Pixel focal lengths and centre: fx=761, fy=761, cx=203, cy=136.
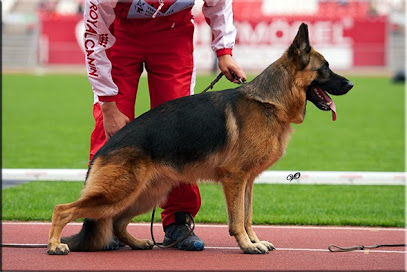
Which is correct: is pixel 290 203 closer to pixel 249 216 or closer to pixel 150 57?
pixel 249 216

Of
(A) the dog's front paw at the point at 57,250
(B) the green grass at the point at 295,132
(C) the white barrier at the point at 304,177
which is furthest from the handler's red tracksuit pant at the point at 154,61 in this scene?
(C) the white barrier at the point at 304,177

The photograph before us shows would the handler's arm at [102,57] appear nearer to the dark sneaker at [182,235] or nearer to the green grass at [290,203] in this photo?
the dark sneaker at [182,235]

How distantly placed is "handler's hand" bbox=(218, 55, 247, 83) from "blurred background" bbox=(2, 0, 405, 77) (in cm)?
2884

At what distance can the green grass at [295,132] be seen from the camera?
1177 centimetres

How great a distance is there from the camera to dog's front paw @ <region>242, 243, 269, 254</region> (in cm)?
574

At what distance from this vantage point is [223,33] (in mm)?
6152

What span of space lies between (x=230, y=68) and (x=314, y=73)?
759 mm

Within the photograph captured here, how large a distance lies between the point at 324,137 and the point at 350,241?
9.01 meters

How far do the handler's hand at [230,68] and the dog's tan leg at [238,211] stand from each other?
0.91 meters

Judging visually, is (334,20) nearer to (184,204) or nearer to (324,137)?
(324,137)

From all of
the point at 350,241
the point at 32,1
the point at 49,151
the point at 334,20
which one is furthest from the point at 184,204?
the point at 32,1

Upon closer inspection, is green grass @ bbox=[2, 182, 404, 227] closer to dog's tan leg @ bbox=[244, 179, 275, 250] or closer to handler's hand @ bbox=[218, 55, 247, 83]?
dog's tan leg @ bbox=[244, 179, 275, 250]

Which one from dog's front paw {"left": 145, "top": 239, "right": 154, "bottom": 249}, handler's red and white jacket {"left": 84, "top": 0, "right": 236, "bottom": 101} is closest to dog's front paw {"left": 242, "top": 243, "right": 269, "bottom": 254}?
dog's front paw {"left": 145, "top": 239, "right": 154, "bottom": 249}

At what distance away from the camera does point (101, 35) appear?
19.2 ft
